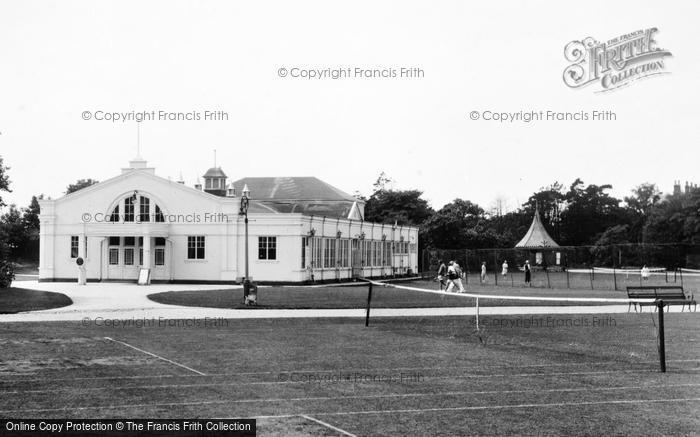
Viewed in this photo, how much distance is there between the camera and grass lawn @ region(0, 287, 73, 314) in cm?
2903

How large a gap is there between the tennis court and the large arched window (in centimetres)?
3159

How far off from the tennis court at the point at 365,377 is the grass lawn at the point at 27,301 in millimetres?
6784

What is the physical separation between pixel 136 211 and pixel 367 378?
140 feet

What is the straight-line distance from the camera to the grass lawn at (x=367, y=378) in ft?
34.5

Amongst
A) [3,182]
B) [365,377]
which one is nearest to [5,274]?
[3,182]

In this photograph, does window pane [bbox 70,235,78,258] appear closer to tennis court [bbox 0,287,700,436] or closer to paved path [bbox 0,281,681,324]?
paved path [bbox 0,281,681,324]

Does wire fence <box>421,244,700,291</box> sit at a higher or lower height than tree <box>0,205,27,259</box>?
lower

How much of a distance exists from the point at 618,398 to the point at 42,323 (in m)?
17.0

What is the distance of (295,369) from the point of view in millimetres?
14633

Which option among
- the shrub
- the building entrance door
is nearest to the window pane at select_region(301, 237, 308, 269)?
the building entrance door

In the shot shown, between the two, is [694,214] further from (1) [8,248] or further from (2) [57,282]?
(1) [8,248]

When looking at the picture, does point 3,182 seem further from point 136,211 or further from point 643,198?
point 643,198

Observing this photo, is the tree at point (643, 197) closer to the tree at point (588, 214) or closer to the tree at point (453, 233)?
the tree at point (588, 214)

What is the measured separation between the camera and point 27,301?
31422 mm
